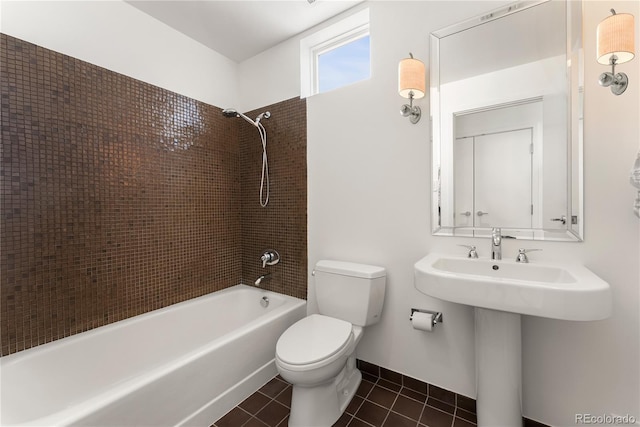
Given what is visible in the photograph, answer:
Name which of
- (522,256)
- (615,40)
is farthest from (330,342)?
(615,40)

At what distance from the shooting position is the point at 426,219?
160 cm

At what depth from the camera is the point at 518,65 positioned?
4.59 ft

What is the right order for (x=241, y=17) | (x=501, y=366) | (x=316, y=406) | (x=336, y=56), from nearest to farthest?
(x=501, y=366) < (x=316, y=406) < (x=241, y=17) < (x=336, y=56)

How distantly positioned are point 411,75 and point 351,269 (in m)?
1.17

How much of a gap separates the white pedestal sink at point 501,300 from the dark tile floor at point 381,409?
22 cm

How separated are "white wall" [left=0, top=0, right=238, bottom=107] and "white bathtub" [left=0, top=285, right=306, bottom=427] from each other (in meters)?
1.61

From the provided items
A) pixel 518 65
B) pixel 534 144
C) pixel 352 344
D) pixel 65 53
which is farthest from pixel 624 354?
pixel 65 53

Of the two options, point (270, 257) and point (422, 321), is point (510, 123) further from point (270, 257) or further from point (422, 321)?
point (270, 257)

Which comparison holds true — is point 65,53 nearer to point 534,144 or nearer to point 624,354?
point 534,144

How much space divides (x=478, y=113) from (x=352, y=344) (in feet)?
4.72

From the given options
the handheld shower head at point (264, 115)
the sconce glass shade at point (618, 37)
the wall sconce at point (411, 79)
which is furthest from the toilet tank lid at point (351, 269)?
the sconce glass shade at point (618, 37)

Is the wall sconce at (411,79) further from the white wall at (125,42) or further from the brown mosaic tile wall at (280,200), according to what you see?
the white wall at (125,42)

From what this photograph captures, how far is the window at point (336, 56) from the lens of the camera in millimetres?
1980

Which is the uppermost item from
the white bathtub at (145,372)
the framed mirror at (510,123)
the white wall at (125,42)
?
the white wall at (125,42)
